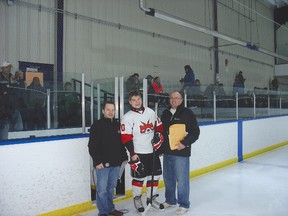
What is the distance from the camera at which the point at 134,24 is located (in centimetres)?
798

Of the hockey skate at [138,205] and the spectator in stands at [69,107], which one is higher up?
the spectator in stands at [69,107]

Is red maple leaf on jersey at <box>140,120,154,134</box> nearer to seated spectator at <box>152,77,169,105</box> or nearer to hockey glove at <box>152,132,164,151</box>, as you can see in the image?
hockey glove at <box>152,132,164,151</box>

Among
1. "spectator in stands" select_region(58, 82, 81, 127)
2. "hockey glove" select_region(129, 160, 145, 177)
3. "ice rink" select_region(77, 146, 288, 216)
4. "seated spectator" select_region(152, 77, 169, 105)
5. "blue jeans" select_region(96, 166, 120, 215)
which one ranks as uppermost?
"seated spectator" select_region(152, 77, 169, 105)

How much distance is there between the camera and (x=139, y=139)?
2.68m

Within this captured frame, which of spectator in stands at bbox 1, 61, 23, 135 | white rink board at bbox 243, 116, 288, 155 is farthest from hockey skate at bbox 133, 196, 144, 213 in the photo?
white rink board at bbox 243, 116, 288, 155

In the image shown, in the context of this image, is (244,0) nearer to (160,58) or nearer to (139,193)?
(160,58)

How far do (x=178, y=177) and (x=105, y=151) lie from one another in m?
0.74

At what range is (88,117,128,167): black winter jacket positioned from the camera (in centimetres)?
254

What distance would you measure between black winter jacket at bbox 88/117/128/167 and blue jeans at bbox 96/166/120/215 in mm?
78

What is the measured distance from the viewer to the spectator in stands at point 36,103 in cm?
301

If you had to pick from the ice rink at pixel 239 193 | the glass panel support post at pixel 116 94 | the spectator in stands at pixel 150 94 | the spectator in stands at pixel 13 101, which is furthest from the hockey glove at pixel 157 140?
the spectator in stands at pixel 13 101

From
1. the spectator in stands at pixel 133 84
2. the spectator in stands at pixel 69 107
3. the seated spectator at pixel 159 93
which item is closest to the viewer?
the spectator in stands at pixel 69 107

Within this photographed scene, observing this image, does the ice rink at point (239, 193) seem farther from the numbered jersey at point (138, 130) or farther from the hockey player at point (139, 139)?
the numbered jersey at point (138, 130)

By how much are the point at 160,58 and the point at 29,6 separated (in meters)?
4.05
